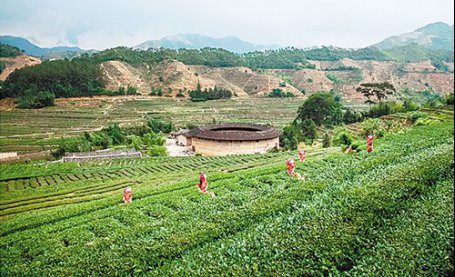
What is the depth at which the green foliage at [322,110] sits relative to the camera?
62625 millimetres

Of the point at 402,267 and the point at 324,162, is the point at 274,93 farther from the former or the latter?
the point at 402,267

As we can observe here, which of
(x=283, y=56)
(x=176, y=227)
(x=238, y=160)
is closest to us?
(x=176, y=227)

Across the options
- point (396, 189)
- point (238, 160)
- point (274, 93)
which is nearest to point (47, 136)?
point (238, 160)

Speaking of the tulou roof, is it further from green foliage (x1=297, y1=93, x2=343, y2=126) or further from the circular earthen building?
green foliage (x1=297, y1=93, x2=343, y2=126)

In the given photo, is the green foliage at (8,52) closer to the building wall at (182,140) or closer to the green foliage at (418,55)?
the building wall at (182,140)

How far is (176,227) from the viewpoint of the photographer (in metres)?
12.2

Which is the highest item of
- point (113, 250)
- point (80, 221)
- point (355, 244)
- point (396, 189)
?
point (396, 189)

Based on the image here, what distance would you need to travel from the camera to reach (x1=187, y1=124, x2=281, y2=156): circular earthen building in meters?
48.7

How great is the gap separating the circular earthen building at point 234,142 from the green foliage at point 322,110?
Result: 573 inches

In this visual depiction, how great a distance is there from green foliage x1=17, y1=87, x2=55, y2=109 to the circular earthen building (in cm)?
4632

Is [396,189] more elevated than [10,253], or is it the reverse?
[396,189]

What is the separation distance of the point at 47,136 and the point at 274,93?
86889 millimetres

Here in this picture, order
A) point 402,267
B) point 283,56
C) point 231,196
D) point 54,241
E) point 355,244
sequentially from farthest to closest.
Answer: point 283,56, point 231,196, point 54,241, point 355,244, point 402,267

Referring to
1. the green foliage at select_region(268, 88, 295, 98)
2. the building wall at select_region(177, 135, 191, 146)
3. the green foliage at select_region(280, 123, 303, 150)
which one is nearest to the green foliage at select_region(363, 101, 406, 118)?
the green foliage at select_region(280, 123, 303, 150)
